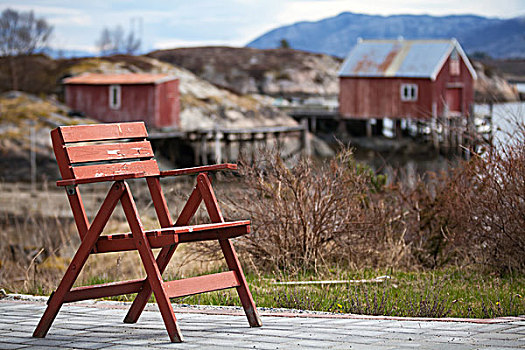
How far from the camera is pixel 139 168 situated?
4.85 meters

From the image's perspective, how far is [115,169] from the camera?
4703mm

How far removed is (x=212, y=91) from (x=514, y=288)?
154ft

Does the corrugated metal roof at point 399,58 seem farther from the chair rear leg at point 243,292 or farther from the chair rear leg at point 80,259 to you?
the chair rear leg at point 80,259

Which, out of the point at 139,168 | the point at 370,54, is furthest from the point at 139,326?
the point at 370,54

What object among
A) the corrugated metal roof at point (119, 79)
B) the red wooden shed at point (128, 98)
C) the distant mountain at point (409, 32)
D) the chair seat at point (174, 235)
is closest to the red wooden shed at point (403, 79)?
the red wooden shed at point (128, 98)

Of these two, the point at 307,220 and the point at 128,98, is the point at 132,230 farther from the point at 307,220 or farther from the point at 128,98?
the point at 128,98

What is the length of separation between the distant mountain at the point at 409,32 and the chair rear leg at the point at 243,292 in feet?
337

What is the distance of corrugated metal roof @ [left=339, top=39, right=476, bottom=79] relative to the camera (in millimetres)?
46875

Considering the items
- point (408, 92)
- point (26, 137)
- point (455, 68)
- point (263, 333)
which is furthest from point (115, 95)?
point (263, 333)

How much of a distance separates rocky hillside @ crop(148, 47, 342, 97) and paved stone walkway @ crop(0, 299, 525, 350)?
7222 cm

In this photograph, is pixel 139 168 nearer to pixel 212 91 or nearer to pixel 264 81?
pixel 212 91

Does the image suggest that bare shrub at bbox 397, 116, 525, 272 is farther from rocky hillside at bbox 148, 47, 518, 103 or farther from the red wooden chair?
rocky hillside at bbox 148, 47, 518, 103

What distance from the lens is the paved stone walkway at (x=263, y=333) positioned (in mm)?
4012

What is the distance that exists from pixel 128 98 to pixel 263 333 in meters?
38.7
